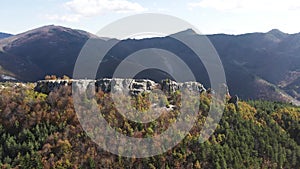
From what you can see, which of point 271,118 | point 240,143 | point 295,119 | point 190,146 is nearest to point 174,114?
point 190,146

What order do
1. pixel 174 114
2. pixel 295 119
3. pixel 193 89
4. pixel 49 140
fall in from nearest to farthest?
pixel 49 140 < pixel 174 114 < pixel 193 89 < pixel 295 119

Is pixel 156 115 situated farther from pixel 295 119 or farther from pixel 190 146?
pixel 295 119

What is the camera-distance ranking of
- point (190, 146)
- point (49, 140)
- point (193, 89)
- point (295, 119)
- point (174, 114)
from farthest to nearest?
point (295, 119) → point (193, 89) → point (174, 114) → point (190, 146) → point (49, 140)

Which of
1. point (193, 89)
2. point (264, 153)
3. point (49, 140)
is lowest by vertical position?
point (264, 153)

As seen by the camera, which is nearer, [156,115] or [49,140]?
[49,140]

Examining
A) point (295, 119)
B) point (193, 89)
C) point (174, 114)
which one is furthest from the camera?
point (295, 119)

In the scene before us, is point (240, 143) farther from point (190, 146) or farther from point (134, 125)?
point (134, 125)

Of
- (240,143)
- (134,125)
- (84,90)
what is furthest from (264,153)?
(84,90)

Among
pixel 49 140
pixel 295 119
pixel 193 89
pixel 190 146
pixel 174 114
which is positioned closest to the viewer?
pixel 49 140

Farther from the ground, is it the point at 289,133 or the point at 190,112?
the point at 190,112
